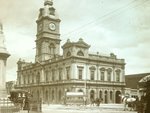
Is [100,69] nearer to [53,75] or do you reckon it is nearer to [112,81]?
[112,81]

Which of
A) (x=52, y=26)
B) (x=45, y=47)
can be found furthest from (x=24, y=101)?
(x=52, y=26)

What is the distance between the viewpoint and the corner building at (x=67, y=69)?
45531mm

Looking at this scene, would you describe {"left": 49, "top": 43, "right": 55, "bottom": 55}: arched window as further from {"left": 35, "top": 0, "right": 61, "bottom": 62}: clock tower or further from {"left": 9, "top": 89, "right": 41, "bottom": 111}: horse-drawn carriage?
{"left": 9, "top": 89, "right": 41, "bottom": 111}: horse-drawn carriage

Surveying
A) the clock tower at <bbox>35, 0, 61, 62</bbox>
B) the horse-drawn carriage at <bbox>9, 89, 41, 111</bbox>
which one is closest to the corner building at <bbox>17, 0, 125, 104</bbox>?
the clock tower at <bbox>35, 0, 61, 62</bbox>

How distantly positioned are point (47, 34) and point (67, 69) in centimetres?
1129

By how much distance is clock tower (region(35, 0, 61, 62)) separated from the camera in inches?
2164

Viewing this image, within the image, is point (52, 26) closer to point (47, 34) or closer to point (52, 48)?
point (47, 34)

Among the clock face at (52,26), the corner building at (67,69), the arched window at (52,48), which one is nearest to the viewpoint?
the corner building at (67,69)

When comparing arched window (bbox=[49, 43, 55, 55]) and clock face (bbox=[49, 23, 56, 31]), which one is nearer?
arched window (bbox=[49, 43, 55, 55])

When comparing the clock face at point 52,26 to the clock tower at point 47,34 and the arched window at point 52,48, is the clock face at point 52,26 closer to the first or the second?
the clock tower at point 47,34

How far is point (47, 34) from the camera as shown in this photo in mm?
55219

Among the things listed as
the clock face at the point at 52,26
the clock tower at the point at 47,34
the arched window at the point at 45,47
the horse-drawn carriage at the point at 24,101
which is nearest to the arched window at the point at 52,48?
the clock tower at the point at 47,34

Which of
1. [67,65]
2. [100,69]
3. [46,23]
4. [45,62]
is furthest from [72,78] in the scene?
[46,23]

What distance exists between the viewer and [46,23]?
5550 cm
